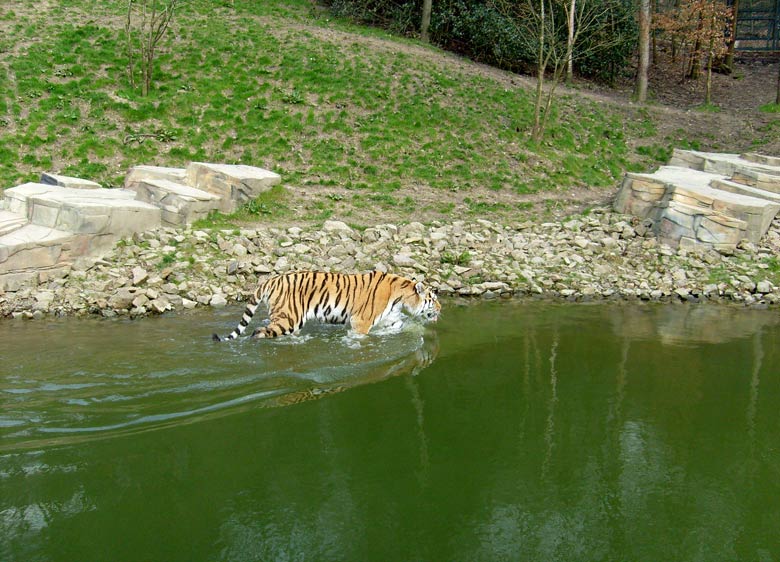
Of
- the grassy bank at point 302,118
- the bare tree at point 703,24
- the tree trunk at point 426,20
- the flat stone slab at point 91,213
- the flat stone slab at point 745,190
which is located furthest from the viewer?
the tree trunk at point 426,20

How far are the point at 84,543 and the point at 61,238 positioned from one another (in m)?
7.15

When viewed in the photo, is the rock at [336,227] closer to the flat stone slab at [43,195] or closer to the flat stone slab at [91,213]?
the flat stone slab at [91,213]

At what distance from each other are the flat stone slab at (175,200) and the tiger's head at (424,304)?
5121mm

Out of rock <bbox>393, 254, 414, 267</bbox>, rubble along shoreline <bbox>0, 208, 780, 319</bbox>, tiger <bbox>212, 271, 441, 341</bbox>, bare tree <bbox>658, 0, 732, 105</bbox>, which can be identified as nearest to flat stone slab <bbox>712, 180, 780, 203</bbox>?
rubble along shoreline <bbox>0, 208, 780, 319</bbox>

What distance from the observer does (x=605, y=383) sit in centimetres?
820

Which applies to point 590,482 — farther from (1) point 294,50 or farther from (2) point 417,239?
(1) point 294,50

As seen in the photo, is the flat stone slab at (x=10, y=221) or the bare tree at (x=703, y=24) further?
the bare tree at (x=703, y=24)

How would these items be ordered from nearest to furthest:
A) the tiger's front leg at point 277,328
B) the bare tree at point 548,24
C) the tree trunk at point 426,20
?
the tiger's front leg at point 277,328 < the bare tree at point 548,24 < the tree trunk at point 426,20

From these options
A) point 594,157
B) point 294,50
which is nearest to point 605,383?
point 594,157

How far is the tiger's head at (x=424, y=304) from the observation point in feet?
31.7

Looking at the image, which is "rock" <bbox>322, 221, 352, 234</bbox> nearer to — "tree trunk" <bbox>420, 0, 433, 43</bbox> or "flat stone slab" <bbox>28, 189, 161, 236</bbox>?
"flat stone slab" <bbox>28, 189, 161, 236</bbox>

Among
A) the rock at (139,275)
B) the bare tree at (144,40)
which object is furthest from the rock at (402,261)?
the bare tree at (144,40)

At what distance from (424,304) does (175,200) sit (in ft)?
18.0

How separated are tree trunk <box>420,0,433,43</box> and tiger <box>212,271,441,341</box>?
17.3 metres
